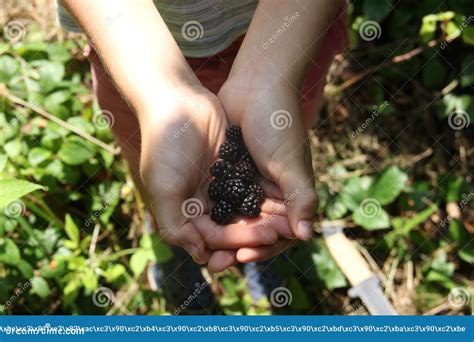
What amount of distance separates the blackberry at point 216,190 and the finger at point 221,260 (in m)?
0.14

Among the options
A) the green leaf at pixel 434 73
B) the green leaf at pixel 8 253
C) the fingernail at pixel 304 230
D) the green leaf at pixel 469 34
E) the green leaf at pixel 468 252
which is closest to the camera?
the fingernail at pixel 304 230

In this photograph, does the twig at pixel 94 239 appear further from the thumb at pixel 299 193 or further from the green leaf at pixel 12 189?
the thumb at pixel 299 193

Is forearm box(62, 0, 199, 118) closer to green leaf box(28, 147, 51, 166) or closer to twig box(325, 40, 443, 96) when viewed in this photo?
green leaf box(28, 147, 51, 166)

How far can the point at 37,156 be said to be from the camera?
2.08m

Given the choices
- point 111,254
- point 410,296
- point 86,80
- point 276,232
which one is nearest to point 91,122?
point 86,80

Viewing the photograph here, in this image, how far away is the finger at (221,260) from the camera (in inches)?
57.1

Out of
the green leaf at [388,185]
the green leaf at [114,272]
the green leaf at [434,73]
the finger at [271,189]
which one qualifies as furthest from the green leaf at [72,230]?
the green leaf at [434,73]

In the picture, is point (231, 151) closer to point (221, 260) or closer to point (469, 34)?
point (221, 260)

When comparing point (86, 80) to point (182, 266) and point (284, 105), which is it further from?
point (284, 105)

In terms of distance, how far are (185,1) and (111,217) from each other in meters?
1.04

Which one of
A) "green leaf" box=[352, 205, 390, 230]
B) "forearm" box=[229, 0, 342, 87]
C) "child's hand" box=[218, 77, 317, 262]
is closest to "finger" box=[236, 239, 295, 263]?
"child's hand" box=[218, 77, 317, 262]

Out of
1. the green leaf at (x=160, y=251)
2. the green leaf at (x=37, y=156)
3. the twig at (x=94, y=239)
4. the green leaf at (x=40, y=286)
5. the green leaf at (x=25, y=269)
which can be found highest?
the green leaf at (x=160, y=251)

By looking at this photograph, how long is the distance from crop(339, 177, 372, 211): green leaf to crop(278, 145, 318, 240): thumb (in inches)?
31.9

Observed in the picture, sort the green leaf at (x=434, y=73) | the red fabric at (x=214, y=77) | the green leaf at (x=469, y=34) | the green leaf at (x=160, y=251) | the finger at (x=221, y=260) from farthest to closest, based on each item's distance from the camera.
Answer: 1. the green leaf at (x=434, y=73)
2. the green leaf at (x=469, y=34)
3. the green leaf at (x=160, y=251)
4. the red fabric at (x=214, y=77)
5. the finger at (x=221, y=260)
